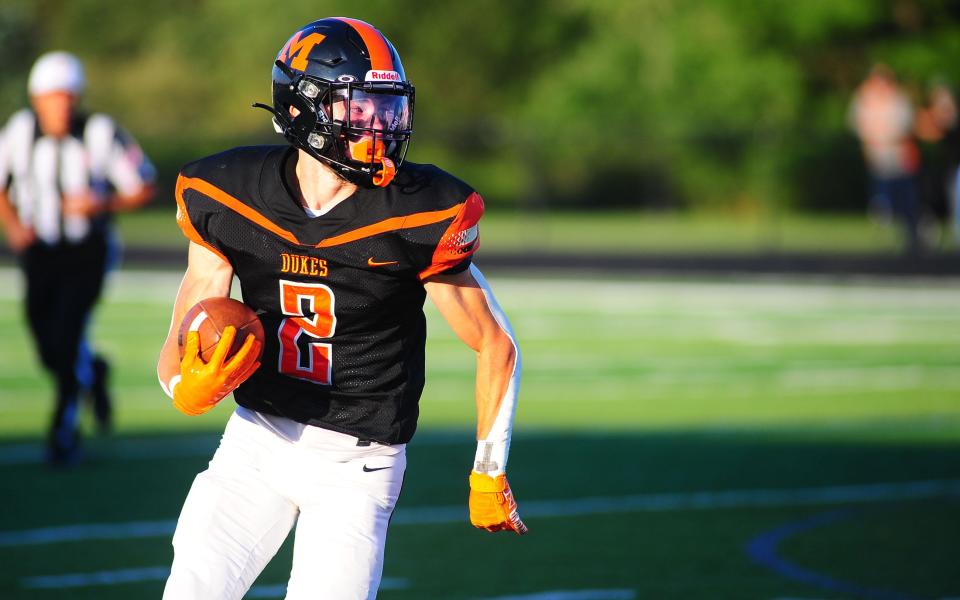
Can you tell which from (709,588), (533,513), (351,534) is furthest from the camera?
(533,513)

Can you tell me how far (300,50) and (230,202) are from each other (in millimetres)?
447

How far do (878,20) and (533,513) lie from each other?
90.7ft

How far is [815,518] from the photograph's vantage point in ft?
22.8

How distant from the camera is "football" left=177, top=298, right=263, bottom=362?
11.9ft

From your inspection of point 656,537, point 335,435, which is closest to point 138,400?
point 656,537

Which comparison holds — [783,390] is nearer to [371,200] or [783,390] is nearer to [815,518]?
[815,518]

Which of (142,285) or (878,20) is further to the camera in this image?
(878,20)

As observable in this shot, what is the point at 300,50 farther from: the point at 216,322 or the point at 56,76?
the point at 56,76

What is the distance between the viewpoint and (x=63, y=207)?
8133 millimetres

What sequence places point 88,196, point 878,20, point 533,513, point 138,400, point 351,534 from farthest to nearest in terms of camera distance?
point 878,20 → point 138,400 → point 88,196 → point 533,513 → point 351,534

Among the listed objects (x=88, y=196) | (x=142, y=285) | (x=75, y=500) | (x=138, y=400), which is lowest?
(x=142, y=285)

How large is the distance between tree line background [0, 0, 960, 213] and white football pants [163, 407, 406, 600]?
21.0 m

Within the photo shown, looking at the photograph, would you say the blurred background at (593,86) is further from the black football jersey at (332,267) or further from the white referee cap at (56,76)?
the black football jersey at (332,267)

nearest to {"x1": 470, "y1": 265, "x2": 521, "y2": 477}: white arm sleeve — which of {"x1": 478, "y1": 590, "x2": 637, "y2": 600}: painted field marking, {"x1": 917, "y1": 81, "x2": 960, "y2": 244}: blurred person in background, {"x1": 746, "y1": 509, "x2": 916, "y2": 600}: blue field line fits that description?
{"x1": 478, "y1": 590, "x2": 637, "y2": 600}: painted field marking
